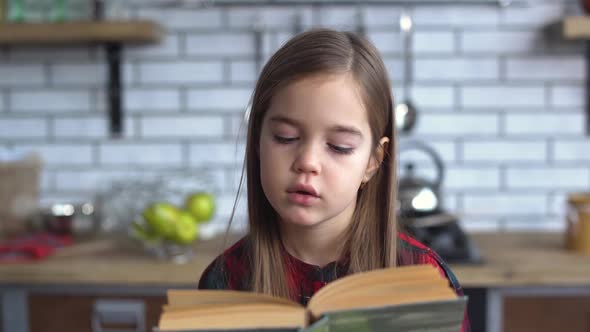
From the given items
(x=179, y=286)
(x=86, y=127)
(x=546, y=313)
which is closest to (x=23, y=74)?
(x=86, y=127)

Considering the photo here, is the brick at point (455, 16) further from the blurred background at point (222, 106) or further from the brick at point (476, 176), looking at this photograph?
the brick at point (476, 176)

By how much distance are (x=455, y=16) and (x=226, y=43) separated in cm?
75

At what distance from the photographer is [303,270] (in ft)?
2.92

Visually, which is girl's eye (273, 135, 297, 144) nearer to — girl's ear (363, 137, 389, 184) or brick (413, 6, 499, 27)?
girl's ear (363, 137, 389, 184)

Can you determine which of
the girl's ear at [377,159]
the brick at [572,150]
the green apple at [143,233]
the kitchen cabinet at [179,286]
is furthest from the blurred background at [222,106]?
the girl's ear at [377,159]

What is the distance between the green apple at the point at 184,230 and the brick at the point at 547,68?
113 centimetres

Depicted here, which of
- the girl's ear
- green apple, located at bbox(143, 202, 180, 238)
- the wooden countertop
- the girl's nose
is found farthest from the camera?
green apple, located at bbox(143, 202, 180, 238)

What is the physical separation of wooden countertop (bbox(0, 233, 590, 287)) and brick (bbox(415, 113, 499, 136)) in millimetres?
464

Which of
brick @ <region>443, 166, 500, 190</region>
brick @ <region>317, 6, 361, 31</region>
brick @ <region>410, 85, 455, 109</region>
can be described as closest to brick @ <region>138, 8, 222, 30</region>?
brick @ <region>317, 6, 361, 31</region>

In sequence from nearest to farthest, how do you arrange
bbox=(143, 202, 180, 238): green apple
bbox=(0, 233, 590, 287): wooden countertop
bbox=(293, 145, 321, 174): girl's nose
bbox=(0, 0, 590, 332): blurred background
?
1. bbox=(293, 145, 321, 174): girl's nose
2. bbox=(0, 233, 590, 287): wooden countertop
3. bbox=(143, 202, 180, 238): green apple
4. bbox=(0, 0, 590, 332): blurred background

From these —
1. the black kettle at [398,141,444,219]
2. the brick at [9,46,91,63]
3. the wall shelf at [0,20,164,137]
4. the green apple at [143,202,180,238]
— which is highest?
the wall shelf at [0,20,164,137]

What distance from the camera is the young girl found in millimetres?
782

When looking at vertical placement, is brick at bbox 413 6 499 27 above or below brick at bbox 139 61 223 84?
above

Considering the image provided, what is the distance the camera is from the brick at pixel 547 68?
79.8 inches
